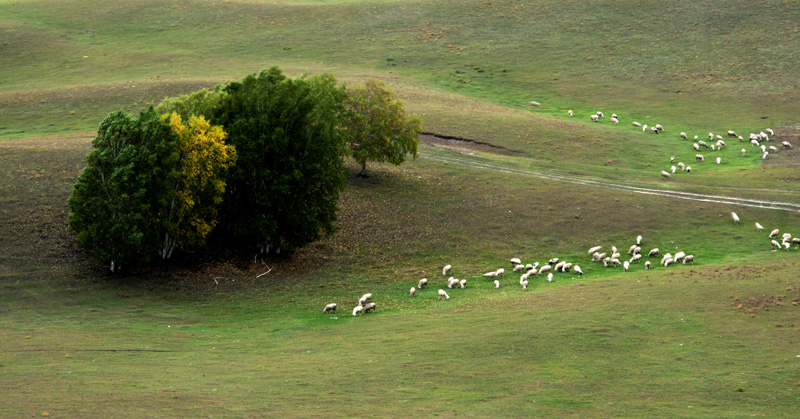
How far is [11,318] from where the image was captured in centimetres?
4172

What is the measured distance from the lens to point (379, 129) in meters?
67.4

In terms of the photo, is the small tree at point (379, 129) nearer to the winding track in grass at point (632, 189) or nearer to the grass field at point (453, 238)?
the grass field at point (453, 238)

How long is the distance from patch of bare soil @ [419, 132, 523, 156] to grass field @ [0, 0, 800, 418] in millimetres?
837

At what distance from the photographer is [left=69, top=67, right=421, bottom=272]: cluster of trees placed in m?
49.9

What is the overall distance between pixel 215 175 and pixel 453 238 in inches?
703

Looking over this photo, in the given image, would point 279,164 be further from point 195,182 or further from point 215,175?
point 195,182

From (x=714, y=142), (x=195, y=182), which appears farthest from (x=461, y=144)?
(x=195, y=182)

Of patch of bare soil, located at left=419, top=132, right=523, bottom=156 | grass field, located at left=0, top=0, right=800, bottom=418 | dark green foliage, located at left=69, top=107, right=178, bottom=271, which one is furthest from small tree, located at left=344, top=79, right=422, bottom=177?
dark green foliage, located at left=69, top=107, right=178, bottom=271

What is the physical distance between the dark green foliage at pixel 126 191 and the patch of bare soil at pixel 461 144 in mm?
35017

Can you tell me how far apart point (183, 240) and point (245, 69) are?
5849cm

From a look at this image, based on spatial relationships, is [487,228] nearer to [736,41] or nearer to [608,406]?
[608,406]

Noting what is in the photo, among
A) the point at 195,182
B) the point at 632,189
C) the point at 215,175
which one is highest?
the point at 215,175

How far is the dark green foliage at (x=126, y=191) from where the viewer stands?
162 feet

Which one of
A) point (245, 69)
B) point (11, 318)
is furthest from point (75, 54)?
point (11, 318)
